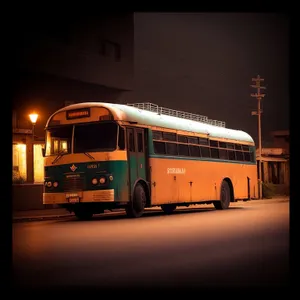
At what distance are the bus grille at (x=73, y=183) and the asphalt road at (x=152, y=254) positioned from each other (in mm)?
1184

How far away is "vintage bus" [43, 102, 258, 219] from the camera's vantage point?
70.5 ft

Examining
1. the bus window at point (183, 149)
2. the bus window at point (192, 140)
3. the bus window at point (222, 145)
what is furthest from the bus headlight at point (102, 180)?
the bus window at point (222, 145)

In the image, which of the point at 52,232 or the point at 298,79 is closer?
the point at 298,79

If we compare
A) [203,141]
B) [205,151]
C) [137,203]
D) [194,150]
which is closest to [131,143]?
[137,203]

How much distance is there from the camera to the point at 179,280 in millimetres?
9453

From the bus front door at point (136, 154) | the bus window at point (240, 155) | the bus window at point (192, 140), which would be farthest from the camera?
the bus window at point (240, 155)

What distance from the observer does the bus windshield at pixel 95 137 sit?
2162cm

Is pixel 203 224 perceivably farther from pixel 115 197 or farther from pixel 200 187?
pixel 200 187

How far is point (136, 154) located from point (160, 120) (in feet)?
8.39

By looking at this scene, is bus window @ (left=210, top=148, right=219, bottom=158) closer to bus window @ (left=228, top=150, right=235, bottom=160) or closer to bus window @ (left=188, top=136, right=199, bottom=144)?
bus window @ (left=228, top=150, right=235, bottom=160)

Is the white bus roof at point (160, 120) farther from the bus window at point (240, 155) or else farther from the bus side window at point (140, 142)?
the bus window at point (240, 155)

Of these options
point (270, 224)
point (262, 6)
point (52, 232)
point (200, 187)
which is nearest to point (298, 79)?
point (262, 6)

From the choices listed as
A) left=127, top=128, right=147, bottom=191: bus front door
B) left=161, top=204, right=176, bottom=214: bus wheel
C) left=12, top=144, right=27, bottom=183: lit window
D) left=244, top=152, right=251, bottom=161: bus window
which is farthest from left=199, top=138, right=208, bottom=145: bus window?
left=12, top=144, right=27, bottom=183: lit window

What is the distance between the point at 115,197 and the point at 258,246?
7746 mm
